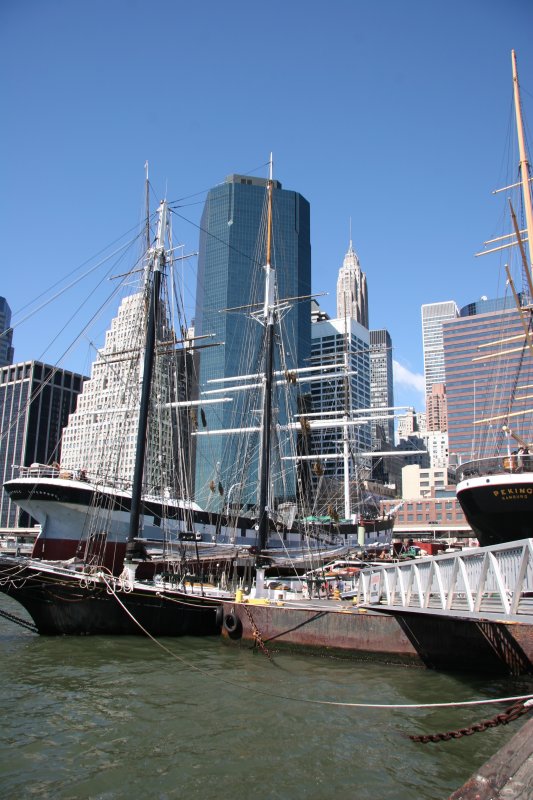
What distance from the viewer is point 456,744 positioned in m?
11.9

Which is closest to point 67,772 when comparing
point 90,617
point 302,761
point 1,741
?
point 1,741

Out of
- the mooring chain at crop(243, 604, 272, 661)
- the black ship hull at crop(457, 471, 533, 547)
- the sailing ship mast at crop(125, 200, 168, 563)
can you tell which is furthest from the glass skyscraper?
the mooring chain at crop(243, 604, 272, 661)

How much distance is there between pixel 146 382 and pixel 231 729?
20607mm

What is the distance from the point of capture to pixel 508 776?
638 centimetres

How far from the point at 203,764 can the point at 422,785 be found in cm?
375

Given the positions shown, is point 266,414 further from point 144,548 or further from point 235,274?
point 235,274

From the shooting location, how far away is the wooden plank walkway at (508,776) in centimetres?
624

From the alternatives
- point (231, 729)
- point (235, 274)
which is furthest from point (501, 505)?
point (235, 274)

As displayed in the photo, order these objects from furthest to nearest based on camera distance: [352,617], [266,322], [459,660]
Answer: [266,322], [352,617], [459,660]

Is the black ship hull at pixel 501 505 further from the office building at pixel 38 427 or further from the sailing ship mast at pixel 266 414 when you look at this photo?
the office building at pixel 38 427

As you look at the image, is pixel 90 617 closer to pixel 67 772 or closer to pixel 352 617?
pixel 352 617

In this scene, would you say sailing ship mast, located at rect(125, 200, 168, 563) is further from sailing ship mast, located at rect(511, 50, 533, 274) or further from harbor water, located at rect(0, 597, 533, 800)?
sailing ship mast, located at rect(511, 50, 533, 274)

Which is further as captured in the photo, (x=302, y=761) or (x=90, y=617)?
(x=90, y=617)

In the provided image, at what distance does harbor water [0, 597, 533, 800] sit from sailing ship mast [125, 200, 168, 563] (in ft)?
26.0
